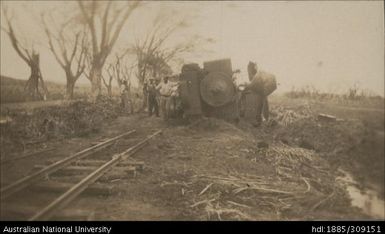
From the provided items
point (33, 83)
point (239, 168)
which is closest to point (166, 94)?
point (33, 83)

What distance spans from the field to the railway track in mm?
285

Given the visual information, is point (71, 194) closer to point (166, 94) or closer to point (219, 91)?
point (219, 91)

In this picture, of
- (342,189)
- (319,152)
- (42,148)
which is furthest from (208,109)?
(342,189)

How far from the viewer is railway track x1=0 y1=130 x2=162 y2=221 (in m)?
5.09

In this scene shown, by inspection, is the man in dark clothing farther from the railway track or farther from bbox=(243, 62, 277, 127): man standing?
the railway track

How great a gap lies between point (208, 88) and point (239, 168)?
5924 millimetres

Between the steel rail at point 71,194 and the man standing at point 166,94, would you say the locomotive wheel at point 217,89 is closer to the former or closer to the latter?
the man standing at point 166,94

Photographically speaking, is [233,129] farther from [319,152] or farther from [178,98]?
[319,152]

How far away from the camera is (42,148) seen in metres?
9.33

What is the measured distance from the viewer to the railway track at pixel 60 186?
5090mm

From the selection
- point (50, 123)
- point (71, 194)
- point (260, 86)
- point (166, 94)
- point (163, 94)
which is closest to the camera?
point (71, 194)

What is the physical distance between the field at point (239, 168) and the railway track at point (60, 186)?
0.29m

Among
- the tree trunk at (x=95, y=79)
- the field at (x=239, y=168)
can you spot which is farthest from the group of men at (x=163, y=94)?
the tree trunk at (x=95, y=79)

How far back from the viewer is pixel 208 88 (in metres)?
13.3
